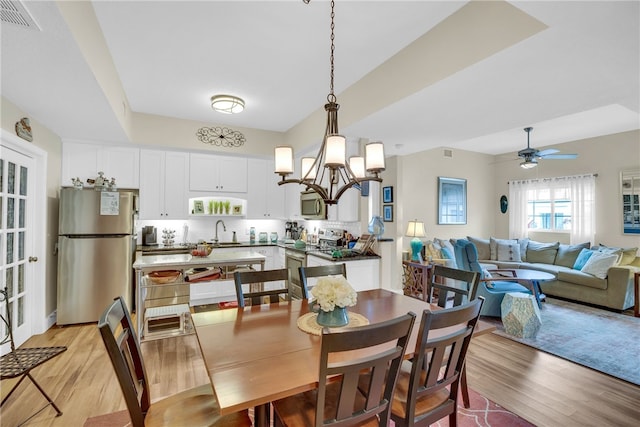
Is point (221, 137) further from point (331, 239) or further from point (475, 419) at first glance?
point (475, 419)

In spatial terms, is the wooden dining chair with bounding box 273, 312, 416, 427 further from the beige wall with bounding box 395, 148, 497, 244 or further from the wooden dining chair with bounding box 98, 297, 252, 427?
the beige wall with bounding box 395, 148, 497, 244

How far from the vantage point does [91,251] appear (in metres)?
3.90

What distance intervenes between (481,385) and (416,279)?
249 centimetres

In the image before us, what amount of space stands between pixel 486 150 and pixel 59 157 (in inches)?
301

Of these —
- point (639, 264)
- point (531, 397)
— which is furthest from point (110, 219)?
point (639, 264)

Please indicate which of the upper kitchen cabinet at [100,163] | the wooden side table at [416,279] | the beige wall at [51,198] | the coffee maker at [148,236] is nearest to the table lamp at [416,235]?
the wooden side table at [416,279]

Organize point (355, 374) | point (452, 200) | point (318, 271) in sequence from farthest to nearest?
point (452, 200)
point (318, 271)
point (355, 374)

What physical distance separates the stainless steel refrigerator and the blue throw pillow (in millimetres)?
6936

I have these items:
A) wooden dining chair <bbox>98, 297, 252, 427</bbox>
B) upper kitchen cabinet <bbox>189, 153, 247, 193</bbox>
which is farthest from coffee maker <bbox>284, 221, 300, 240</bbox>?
wooden dining chair <bbox>98, 297, 252, 427</bbox>

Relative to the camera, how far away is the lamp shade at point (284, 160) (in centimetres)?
209

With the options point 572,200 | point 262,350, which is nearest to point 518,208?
point 572,200

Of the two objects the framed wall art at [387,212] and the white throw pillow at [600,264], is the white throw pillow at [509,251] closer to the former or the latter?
the white throw pillow at [600,264]

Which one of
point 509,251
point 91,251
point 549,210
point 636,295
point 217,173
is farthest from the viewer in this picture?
point 549,210

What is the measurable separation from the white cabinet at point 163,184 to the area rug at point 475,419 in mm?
3185
